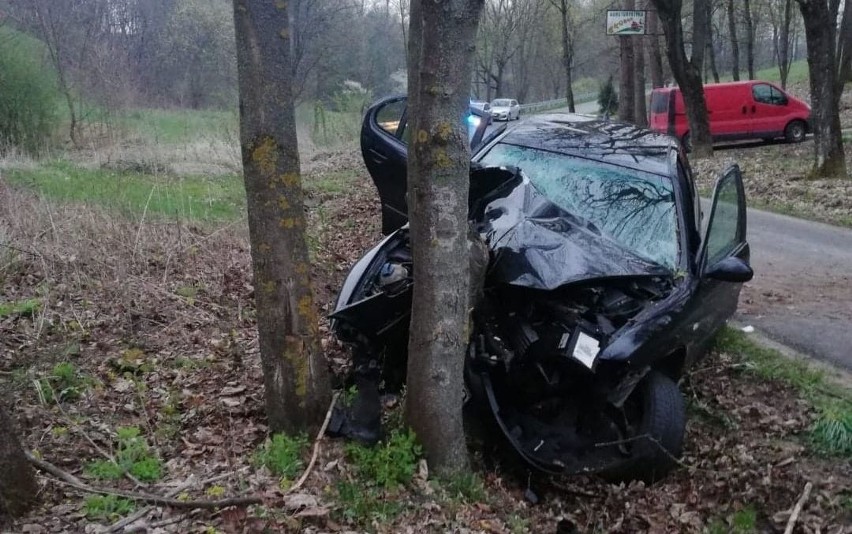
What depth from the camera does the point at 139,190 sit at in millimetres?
10219

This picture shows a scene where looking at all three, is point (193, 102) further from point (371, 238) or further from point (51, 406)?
point (51, 406)

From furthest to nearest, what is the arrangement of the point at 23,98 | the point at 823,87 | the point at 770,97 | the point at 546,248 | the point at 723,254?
the point at 770,97 → the point at 23,98 → the point at 823,87 → the point at 723,254 → the point at 546,248

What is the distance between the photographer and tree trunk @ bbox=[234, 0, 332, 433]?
12.5 feet

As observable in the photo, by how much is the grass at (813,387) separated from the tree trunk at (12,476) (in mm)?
4466

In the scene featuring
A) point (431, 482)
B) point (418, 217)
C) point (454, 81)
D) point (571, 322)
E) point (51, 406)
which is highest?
point (454, 81)

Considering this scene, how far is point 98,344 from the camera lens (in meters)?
5.73

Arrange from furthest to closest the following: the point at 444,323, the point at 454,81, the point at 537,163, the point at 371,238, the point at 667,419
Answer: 1. the point at 371,238
2. the point at 537,163
3. the point at 667,419
4. the point at 444,323
5. the point at 454,81

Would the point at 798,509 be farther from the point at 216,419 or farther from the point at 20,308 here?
the point at 20,308

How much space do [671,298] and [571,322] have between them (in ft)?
2.35

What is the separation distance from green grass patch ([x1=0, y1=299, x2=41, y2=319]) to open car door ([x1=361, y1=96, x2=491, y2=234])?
3051mm

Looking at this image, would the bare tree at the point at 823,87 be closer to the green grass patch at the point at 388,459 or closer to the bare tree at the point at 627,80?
the bare tree at the point at 627,80

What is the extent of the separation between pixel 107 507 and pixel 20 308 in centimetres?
309

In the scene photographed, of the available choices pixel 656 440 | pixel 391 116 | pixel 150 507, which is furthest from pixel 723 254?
pixel 150 507

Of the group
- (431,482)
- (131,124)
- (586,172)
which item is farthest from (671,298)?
(131,124)
